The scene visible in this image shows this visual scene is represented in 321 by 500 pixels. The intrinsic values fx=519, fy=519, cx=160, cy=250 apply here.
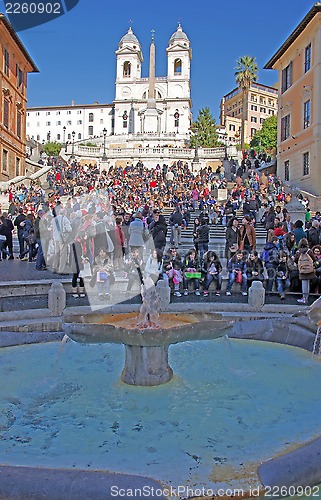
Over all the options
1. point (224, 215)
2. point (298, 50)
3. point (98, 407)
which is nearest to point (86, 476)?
point (98, 407)

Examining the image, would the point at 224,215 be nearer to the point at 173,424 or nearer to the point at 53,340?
the point at 53,340

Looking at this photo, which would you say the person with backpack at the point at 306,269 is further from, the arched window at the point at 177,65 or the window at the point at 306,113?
the arched window at the point at 177,65

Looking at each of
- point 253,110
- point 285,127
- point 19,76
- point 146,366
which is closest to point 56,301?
point 146,366

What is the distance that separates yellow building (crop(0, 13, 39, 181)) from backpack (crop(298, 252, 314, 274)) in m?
27.0

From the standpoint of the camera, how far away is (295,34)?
31000mm

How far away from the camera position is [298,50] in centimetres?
3189

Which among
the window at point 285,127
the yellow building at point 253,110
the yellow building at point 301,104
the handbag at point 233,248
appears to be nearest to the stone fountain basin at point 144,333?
the handbag at point 233,248

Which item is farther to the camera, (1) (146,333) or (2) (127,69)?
(2) (127,69)

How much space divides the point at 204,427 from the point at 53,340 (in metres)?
4.24

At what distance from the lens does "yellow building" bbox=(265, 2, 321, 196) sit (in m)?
28.5

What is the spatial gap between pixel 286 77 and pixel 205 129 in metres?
41.7

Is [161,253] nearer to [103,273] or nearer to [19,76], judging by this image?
[103,273]

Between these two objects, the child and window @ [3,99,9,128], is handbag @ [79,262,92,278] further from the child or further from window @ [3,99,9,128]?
window @ [3,99,9,128]

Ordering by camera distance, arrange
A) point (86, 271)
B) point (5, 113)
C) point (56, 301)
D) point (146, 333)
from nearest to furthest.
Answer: point (146, 333) < point (56, 301) < point (86, 271) < point (5, 113)
